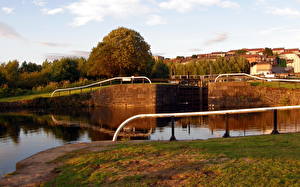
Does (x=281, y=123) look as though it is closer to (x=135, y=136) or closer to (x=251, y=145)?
(x=135, y=136)

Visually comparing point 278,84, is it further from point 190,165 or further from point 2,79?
point 2,79

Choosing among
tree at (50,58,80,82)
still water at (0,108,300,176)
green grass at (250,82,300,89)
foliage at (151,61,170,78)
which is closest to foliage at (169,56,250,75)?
foliage at (151,61,170,78)

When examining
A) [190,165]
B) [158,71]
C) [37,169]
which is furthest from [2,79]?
[190,165]

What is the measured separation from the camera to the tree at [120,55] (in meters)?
36.7

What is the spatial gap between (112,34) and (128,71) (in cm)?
552

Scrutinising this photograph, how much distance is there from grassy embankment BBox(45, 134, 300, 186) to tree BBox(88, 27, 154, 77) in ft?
99.4

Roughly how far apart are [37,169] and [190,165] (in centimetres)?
325

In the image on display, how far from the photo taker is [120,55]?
121ft

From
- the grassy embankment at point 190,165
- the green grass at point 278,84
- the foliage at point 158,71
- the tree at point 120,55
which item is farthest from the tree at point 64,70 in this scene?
the grassy embankment at point 190,165

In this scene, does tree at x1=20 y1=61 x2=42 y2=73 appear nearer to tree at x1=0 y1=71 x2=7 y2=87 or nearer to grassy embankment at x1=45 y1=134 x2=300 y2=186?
tree at x1=0 y1=71 x2=7 y2=87

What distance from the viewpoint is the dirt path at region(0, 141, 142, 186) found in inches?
210

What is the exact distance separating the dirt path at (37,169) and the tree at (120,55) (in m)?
29.1

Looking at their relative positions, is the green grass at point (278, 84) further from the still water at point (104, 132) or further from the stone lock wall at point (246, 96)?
the still water at point (104, 132)

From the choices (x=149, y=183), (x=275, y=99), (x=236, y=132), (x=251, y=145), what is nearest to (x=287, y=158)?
(x=251, y=145)
